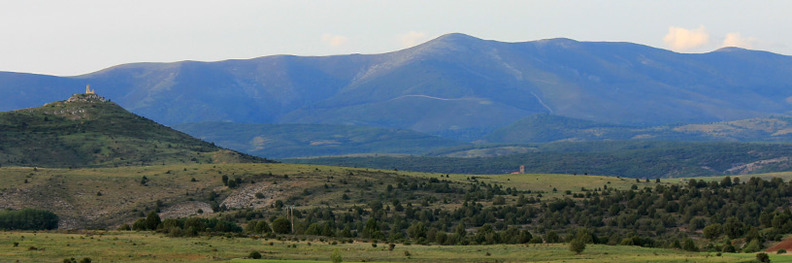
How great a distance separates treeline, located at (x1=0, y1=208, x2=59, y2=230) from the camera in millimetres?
108019

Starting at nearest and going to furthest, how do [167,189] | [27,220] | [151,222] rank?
[151,222] < [27,220] < [167,189]

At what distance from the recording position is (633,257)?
7288cm

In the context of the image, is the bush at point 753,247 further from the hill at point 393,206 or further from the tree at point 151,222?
the tree at point 151,222

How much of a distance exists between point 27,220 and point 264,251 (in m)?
46.0

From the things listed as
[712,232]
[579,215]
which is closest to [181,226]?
[712,232]

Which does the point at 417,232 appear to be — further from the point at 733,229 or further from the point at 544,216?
the point at 733,229

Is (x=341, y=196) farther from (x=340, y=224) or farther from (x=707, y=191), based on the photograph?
(x=707, y=191)

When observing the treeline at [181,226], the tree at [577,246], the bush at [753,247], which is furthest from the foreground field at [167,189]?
the tree at [577,246]

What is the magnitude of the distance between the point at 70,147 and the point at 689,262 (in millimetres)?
130015

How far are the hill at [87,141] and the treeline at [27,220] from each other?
52644 mm

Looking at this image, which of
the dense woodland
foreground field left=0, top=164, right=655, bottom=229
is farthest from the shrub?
foreground field left=0, top=164, right=655, bottom=229

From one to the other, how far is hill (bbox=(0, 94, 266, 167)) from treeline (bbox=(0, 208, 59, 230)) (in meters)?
52.6

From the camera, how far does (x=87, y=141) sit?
17738 cm

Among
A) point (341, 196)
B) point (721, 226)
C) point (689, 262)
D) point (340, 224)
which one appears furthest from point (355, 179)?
point (689, 262)
